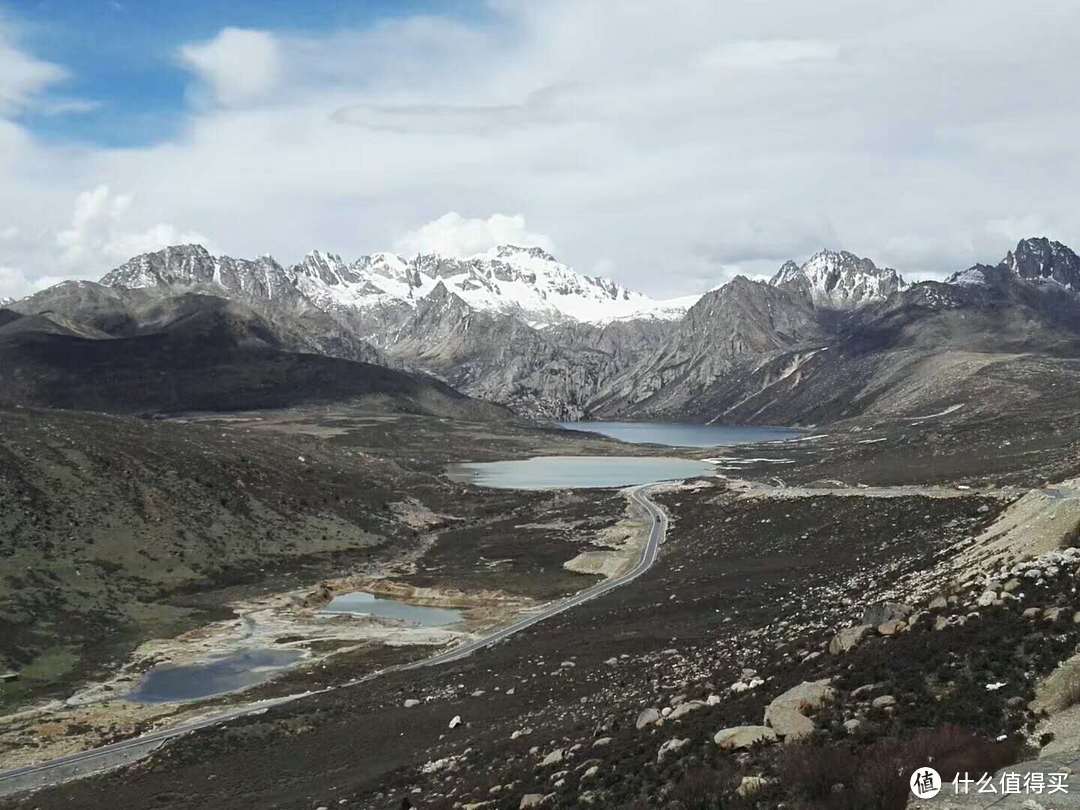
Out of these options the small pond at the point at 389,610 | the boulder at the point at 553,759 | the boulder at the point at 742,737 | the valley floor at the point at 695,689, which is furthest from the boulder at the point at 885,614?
the small pond at the point at 389,610

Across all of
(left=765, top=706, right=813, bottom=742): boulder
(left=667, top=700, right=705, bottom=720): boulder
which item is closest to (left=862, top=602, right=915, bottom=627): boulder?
(left=667, top=700, right=705, bottom=720): boulder

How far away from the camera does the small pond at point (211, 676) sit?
5841 cm

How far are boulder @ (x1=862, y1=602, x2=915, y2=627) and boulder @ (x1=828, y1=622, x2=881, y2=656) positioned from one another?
35 cm

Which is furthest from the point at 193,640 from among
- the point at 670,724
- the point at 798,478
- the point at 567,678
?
the point at 798,478

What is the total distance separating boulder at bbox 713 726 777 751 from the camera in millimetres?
22953

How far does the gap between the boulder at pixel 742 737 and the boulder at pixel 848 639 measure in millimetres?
8021

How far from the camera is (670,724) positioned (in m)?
28.3

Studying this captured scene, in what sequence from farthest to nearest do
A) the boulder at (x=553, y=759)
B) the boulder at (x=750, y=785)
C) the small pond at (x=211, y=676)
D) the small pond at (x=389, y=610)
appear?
the small pond at (x=389, y=610)
the small pond at (x=211, y=676)
the boulder at (x=553, y=759)
the boulder at (x=750, y=785)

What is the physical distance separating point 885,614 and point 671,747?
36.4ft

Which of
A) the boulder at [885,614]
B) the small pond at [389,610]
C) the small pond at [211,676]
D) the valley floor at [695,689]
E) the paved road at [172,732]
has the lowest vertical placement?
the small pond at [389,610]

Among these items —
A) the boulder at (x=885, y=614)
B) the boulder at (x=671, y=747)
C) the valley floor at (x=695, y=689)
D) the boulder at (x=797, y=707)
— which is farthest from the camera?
the boulder at (x=885, y=614)

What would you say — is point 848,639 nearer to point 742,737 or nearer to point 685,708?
point 685,708

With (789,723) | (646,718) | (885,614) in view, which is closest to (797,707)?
(789,723)

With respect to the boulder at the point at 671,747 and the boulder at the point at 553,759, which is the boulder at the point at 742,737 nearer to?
the boulder at the point at 671,747
